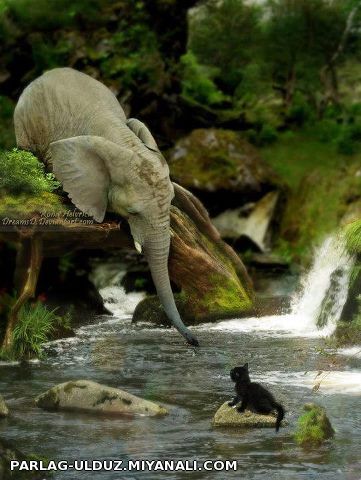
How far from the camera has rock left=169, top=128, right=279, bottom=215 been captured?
2692 centimetres

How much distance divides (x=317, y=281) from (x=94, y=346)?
5815 millimetres

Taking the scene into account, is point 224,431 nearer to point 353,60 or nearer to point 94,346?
point 94,346

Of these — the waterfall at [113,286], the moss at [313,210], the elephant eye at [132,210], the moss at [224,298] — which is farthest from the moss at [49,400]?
the moss at [313,210]

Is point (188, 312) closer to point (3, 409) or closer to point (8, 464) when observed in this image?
point (3, 409)

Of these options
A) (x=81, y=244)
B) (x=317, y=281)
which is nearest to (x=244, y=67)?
(x=317, y=281)

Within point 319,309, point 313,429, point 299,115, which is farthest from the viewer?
point 299,115

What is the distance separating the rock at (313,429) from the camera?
9.45 m

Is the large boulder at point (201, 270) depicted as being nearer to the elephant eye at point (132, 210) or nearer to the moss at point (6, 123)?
the elephant eye at point (132, 210)

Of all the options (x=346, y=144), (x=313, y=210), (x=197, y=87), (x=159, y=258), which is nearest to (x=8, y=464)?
(x=159, y=258)

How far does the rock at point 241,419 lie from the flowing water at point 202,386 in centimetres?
15

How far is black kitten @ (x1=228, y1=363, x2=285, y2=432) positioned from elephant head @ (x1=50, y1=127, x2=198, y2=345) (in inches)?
179

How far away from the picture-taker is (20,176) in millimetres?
15172

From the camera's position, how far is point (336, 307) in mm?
18219

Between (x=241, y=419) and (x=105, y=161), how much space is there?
6.31 metres
